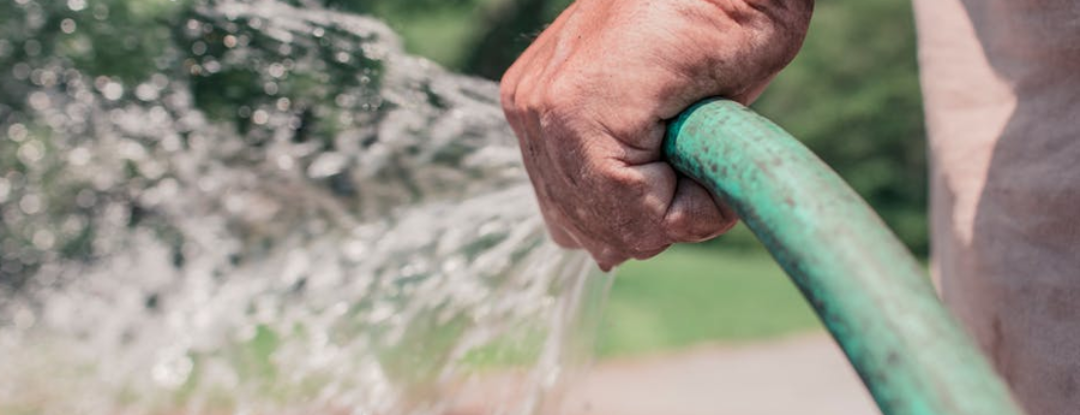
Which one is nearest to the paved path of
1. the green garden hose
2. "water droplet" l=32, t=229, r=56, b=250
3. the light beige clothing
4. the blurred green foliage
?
the blurred green foliage

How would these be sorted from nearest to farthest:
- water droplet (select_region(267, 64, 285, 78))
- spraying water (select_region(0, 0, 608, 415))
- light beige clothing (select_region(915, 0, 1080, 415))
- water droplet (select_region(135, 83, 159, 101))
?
light beige clothing (select_region(915, 0, 1080, 415)) → spraying water (select_region(0, 0, 608, 415)) → water droplet (select_region(267, 64, 285, 78)) → water droplet (select_region(135, 83, 159, 101))

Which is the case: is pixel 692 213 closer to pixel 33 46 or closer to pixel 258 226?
pixel 258 226

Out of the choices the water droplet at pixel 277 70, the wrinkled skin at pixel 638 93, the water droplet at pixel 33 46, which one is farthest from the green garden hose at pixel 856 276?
the water droplet at pixel 33 46

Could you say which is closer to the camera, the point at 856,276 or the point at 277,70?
the point at 856,276

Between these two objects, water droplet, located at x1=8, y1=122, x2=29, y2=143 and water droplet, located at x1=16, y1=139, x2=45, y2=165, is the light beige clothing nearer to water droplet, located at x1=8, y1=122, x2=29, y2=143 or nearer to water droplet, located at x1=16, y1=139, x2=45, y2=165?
water droplet, located at x1=8, y1=122, x2=29, y2=143

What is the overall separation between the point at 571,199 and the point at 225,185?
13.2 feet

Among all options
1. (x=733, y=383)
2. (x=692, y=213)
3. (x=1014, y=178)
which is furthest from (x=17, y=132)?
(x=692, y=213)

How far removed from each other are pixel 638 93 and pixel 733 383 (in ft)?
17.3

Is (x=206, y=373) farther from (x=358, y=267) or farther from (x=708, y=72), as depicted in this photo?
(x=708, y=72)

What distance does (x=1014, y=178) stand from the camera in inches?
58.6

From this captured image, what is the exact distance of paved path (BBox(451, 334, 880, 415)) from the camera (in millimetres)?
5855

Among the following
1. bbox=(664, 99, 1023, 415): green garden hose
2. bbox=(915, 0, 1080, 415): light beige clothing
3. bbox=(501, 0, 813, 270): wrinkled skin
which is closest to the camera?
bbox=(664, 99, 1023, 415): green garden hose

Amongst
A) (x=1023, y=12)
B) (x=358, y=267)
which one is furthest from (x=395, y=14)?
(x=1023, y=12)

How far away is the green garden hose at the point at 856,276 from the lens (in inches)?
30.5
